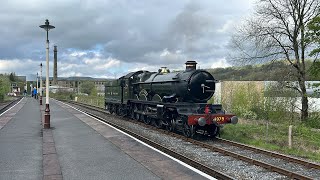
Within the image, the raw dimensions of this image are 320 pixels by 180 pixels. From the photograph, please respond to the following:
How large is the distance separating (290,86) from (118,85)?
1172 cm

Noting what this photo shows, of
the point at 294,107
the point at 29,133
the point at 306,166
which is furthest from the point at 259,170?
the point at 294,107

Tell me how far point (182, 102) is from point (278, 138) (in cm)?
452

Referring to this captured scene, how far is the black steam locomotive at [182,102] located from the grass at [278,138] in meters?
1.34

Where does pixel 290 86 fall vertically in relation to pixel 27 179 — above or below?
above

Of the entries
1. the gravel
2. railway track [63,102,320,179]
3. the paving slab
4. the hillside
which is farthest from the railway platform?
the hillside

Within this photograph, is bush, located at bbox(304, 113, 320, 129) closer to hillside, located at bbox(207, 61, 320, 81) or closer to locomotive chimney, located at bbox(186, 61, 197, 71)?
hillside, located at bbox(207, 61, 320, 81)

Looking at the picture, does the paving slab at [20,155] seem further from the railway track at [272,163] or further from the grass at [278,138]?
the grass at [278,138]

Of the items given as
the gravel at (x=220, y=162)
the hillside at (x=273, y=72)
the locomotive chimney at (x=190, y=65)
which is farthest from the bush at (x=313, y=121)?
the gravel at (x=220, y=162)

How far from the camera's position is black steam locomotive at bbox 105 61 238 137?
14320 mm

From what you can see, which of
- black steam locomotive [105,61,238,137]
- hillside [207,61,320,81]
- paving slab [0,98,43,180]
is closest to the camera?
paving slab [0,98,43,180]

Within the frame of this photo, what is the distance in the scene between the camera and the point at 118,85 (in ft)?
82.9

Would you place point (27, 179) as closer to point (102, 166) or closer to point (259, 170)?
point (102, 166)

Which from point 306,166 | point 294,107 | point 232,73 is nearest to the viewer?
point 306,166

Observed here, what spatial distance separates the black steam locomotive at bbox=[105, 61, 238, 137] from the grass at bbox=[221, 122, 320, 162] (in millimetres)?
1343
